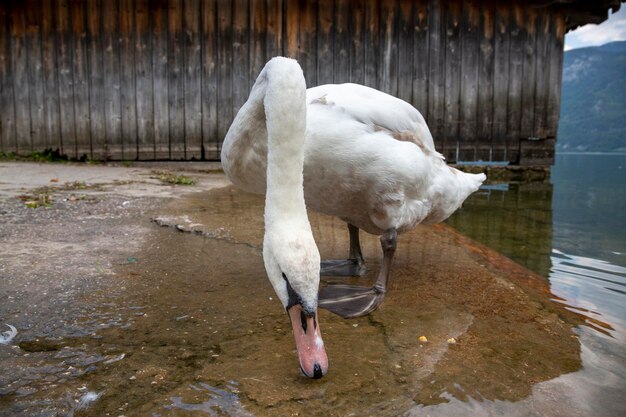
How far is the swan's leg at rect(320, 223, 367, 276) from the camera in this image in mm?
3521

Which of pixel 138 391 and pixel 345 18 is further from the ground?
pixel 345 18

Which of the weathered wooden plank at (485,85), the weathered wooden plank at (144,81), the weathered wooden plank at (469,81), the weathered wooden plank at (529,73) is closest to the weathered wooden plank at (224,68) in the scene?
the weathered wooden plank at (144,81)

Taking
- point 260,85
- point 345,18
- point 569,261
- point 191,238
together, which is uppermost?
point 345,18

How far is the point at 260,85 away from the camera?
259cm

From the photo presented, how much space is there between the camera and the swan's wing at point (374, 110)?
2.85 metres

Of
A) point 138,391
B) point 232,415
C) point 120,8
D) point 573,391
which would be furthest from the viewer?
point 120,8

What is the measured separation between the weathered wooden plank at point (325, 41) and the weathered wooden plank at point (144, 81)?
115 inches

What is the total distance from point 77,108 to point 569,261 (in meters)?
8.21

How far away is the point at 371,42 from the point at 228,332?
8073 mm

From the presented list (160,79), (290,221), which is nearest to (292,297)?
(290,221)

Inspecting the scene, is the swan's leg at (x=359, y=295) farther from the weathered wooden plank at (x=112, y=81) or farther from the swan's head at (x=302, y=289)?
the weathered wooden plank at (x=112, y=81)

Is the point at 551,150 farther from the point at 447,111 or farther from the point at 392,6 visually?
the point at 392,6

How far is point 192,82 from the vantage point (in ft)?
31.2

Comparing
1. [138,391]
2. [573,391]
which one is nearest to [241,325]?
[138,391]
